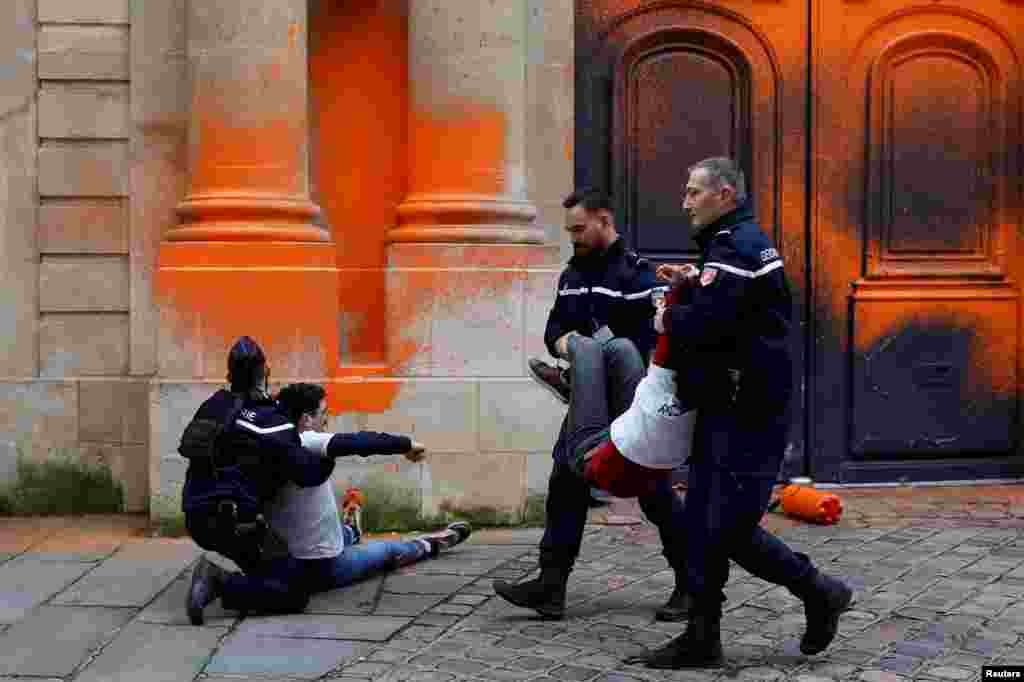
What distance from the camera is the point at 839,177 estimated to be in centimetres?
917

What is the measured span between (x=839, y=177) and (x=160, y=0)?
4.13 m

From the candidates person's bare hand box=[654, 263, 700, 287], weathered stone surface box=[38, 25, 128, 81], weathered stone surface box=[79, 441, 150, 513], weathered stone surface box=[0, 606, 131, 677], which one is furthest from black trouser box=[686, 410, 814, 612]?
weathered stone surface box=[38, 25, 128, 81]

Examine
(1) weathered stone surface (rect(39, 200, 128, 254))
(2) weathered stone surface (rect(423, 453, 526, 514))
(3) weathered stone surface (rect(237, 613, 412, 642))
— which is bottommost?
(3) weathered stone surface (rect(237, 613, 412, 642))

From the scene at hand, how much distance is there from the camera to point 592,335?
6.23m

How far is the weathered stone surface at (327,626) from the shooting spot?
595 centimetres

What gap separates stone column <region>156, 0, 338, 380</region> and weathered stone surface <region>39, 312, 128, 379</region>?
61 cm

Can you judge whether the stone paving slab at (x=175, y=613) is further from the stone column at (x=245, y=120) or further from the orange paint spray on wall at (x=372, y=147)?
the stone column at (x=245, y=120)

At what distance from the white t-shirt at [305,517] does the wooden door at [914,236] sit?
373 centimetres

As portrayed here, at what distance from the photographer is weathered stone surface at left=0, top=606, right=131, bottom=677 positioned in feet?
18.3

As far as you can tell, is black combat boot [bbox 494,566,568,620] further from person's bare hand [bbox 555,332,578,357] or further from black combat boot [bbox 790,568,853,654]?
black combat boot [bbox 790,568,853,654]

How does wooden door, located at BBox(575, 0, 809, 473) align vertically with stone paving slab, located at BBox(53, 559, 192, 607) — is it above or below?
above

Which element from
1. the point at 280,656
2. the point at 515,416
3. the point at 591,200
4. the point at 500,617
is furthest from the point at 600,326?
the point at 515,416

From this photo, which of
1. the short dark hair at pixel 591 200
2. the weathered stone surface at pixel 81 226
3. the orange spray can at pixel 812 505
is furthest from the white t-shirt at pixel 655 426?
the weathered stone surface at pixel 81 226

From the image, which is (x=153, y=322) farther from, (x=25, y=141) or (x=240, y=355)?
(x=240, y=355)
